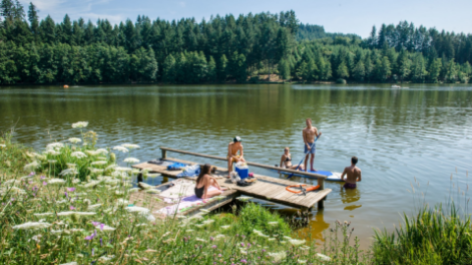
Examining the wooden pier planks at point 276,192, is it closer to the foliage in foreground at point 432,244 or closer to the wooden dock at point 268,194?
the wooden dock at point 268,194

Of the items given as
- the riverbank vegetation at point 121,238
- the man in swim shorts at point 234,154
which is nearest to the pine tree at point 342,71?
the man in swim shorts at point 234,154

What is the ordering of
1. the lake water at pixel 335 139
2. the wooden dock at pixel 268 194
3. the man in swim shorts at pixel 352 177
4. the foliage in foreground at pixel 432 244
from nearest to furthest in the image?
the foliage in foreground at pixel 432 244 → the wooden dock at pixel 268 194 → the lake water at pixel 335 139 → the man in swim shorts at pixel 352 177

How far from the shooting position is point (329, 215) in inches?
355

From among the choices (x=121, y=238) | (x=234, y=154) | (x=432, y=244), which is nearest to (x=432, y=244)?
(x=432, y=244)

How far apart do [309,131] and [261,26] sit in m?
114

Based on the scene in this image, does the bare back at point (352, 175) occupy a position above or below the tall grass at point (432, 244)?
below

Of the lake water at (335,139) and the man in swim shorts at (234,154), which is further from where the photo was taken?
the man in swim shorts at (234,154)

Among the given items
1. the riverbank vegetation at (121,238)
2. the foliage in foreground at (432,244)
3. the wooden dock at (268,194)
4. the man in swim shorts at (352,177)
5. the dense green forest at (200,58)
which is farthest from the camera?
the dense green forest at (200,58)

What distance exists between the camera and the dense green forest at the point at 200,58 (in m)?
88.8

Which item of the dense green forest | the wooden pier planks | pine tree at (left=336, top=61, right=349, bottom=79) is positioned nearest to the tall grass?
the wooden pier planks

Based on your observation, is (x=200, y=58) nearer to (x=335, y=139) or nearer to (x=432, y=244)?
(x=335, y=139)

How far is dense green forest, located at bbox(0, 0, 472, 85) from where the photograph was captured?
88.8 m

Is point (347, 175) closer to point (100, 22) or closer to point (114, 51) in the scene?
point (114, 51)

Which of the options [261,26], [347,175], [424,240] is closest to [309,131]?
[347,175]
